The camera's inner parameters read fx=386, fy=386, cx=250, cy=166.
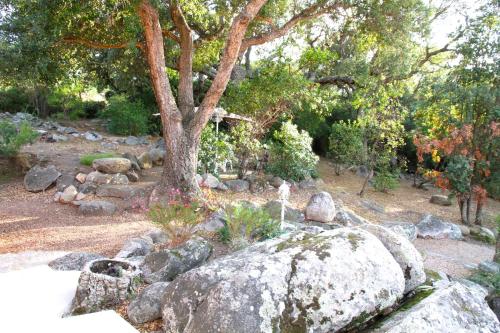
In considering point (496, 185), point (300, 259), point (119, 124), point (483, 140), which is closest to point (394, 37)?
point (483, 140)

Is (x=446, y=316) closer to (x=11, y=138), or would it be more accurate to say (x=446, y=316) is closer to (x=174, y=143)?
(x=174, y=143)

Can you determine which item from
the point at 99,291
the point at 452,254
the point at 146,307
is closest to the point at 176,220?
the point at 99,291

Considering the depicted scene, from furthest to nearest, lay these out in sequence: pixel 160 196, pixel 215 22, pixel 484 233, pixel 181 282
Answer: pixel 215 22, pixel 484 233, pixel 160 196, pixel 181 282

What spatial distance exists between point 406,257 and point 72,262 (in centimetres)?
424

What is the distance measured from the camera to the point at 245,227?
228 inches

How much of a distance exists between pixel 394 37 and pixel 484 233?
496 centimetres

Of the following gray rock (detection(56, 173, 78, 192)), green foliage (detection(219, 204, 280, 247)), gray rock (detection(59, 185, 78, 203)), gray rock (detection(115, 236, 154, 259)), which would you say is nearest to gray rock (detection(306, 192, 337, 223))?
green foliage (detection(219, 204, 280, 247))

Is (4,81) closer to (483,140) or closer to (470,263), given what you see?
(470,263)

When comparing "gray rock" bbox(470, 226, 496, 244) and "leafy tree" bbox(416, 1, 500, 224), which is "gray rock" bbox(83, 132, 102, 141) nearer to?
"leafy tree" bbox(416, 1, 500, 224)

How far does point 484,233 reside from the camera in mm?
8961

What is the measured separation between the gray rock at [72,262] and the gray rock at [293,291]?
2638mm

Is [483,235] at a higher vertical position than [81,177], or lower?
lower

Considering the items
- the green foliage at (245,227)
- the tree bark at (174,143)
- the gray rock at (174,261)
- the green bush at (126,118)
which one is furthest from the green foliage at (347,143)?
the gray rock at (174,261)

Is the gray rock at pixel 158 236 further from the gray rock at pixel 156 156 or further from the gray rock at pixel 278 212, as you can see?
the gray rock at pixel 156 156
